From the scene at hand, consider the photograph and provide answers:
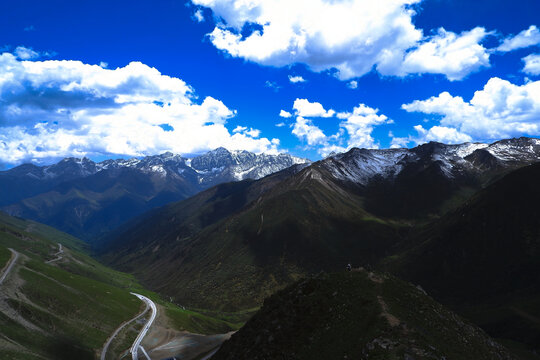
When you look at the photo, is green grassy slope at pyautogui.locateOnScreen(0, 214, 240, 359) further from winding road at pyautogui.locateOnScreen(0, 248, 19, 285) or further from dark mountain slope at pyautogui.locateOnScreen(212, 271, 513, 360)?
dark mountain slope at pyautogui.locateOnScreen(212, 271, 513, 360)

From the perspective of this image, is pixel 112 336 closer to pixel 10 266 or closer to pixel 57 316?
pixel 57 316

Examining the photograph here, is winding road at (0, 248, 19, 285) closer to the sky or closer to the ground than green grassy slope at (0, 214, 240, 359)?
closer to the sky

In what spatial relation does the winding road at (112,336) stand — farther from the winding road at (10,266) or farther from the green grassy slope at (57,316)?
the winding road at (10,266)

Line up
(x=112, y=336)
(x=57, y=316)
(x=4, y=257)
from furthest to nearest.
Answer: (x=4, y=257) < (x=112, y=336) < (x=57, y=316)

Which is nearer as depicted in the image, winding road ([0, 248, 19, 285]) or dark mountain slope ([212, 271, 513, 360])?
dark mountain slope ([212, 271, 513, 360])

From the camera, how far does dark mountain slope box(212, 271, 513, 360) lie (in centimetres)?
4972

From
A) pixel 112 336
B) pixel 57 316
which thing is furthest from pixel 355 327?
pixel 57 316

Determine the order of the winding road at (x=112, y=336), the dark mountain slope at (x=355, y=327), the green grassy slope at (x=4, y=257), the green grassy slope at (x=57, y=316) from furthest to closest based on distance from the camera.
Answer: the green grassy slope at (x=4, y=257)
the winding road at (x=112, y=336)
the green grassy slope at (x=57, y=316)
the dark mountain slope at (x=355, y=327)

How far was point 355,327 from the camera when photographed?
183ft

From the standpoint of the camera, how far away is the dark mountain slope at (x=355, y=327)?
163ft

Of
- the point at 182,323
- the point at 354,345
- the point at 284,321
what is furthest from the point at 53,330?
the point at 354,345

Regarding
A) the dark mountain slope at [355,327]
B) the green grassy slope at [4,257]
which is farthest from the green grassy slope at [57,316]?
the dark mountain slope at [355,327]

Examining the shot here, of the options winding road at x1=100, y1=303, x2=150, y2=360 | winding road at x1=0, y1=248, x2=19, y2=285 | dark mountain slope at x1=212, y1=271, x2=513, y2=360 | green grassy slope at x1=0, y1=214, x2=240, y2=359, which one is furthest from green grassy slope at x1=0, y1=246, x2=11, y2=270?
dark mountain slope at x1=212, y1=271, x2=513, y2=360

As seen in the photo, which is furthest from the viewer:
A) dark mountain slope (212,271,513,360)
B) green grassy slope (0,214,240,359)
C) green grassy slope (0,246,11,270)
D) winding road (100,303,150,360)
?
green grassy slope (0,246,11,270)
